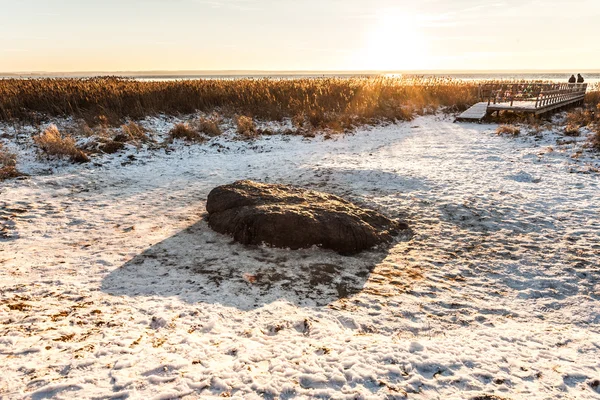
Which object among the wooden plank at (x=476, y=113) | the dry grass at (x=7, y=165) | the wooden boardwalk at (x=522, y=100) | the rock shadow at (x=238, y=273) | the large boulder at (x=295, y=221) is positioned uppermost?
the wooden boardwalk at (x=522, y=100)

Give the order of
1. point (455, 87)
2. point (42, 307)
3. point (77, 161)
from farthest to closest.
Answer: point (455, 87)
point (77, 161)
point (42, 307)

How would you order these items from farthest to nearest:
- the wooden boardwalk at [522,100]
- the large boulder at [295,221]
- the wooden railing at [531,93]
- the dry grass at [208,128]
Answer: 1. the wooden railing at [531,93]
2. the wooden boardwalk at [522,100]
3. the dry grass at [208,128]
4. the large boulder at [295,221]

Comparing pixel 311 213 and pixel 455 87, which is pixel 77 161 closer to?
pixel 311 213

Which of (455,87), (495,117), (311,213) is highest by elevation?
(455,87)

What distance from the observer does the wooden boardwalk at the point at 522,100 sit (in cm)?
1752

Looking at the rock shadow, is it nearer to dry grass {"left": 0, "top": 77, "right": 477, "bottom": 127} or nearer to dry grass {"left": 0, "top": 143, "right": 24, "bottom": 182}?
dry grass {"left": 0, "top": 143, "right": 24, "bottom": 182}

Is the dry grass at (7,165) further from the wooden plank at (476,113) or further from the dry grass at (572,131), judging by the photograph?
the wooden plank at (476,113)

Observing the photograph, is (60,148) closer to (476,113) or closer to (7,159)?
(7,159)

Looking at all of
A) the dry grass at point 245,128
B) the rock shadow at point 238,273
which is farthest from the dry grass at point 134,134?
the rock shadow at point 238,273

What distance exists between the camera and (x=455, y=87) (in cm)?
2519

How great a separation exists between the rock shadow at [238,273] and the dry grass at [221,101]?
1020cm

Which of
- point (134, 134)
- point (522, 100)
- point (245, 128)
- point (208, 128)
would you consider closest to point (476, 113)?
point (522, 100)

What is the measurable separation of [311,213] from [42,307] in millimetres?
3498

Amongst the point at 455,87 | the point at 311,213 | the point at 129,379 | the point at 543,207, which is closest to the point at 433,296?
the point at 311,213
